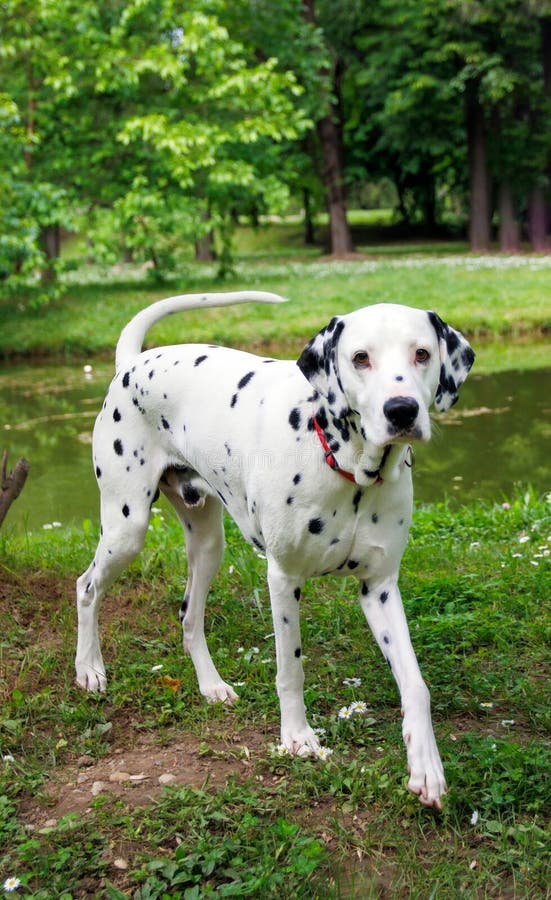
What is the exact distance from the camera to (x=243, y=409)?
350cm

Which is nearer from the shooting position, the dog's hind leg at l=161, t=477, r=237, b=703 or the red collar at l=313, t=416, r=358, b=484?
the red collar at l=313, t=416, r=358, b=484

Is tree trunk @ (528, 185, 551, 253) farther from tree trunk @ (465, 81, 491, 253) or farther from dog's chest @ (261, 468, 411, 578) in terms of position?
dog's chest @ (261, 468, 411, 578)

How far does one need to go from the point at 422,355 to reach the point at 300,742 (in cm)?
149

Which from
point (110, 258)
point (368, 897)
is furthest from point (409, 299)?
point (368, 897)

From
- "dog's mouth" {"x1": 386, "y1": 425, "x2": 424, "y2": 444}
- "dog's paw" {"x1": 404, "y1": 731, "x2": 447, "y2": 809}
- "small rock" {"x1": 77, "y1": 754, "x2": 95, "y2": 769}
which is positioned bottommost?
"small rock" {"x1": 77, "y1": 754, "x2": 95, "y2": 769}

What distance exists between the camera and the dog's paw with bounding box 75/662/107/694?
3.96 m

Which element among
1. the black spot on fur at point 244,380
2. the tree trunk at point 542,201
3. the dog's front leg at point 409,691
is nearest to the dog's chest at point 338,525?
the dog's front leg at point 409,691

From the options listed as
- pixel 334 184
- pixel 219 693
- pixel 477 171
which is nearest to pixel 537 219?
pixel 477 171

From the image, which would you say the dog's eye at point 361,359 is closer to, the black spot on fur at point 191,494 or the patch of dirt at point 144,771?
the black spot on fur at point 191,494

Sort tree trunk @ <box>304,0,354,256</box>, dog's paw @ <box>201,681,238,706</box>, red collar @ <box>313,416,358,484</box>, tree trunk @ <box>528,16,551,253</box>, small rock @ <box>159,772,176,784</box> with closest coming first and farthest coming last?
red collar @ <box>313,416,358,484</box> < small rock @ <box>159,772,176,784</box> < dog's paw @ <box>201,681,238,706</box> < tree trunk @ <box>528,16,551,253</box> < tree trunk @ <box>304,0,354,256</box>

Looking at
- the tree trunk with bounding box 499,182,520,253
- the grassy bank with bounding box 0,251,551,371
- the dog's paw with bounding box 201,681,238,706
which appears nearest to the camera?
the dog's paw with bounding box 201,681,238,706

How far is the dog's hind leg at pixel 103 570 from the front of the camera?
3928 millimetres

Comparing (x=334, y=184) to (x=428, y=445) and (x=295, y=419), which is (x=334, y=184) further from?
(x=295, y=419)

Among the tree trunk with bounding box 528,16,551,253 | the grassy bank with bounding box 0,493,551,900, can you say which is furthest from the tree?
the grassy bank with bounding box 0,493,551,900
